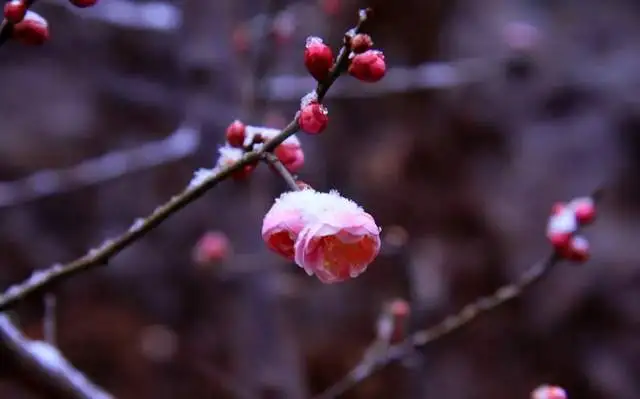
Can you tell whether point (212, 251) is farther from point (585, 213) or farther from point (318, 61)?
point (318, 61)

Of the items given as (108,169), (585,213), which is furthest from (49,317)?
(108,169)

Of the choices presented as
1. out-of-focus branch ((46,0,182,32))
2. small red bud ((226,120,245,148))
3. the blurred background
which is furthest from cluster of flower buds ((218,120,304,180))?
the blurred background

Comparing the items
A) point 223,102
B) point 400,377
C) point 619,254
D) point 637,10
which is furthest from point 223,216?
point 637,10

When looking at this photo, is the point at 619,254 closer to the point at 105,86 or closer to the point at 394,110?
the point at 394,110

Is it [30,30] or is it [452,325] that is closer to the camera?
[30,30]

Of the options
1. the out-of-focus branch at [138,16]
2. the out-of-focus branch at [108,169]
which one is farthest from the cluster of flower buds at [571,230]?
the out-of-focus branch at [138,16]

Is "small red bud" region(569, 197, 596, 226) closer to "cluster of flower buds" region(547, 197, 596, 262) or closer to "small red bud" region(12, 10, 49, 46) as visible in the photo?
"cluster of flower buds" region(547, 197, 596, 262)
